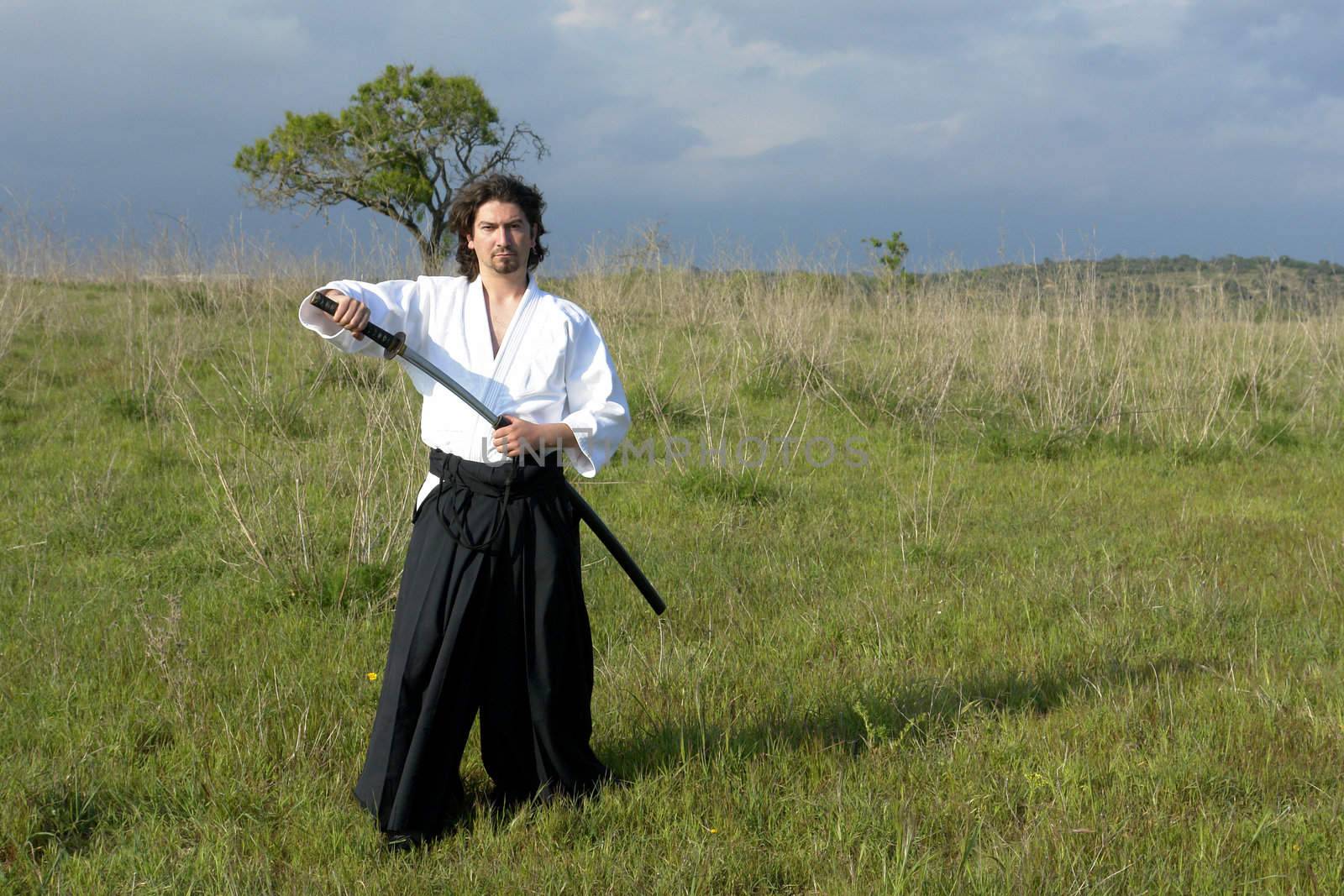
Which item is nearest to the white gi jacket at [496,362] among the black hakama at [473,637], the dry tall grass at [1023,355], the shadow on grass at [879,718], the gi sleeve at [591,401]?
the gi sleeve at [591,401]

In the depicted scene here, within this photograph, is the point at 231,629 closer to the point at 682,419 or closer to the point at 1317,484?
the point at 682,419

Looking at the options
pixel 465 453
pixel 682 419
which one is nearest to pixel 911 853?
pixel 465 453

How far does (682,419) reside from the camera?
8086 millimetres

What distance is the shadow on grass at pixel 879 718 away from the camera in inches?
123

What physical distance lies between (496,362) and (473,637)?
0.71m

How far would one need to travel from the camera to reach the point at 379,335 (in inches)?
98.2

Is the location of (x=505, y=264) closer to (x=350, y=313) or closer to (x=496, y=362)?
(x=496, y=362)

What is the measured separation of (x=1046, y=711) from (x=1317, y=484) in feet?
15.4

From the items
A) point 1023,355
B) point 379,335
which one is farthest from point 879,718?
→ point 1023,355

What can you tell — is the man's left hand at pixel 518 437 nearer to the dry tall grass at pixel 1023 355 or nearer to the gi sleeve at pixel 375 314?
the gi sleeve at pixel 375 314

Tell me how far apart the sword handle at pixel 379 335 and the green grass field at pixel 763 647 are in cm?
125

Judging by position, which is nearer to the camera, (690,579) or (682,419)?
(690,579)

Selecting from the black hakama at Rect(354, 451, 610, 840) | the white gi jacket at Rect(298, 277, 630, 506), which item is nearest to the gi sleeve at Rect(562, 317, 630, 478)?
the white gi jacket at Rect(298, 277, 630, 506)

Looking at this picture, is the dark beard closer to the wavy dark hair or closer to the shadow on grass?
the wavy dark hair
